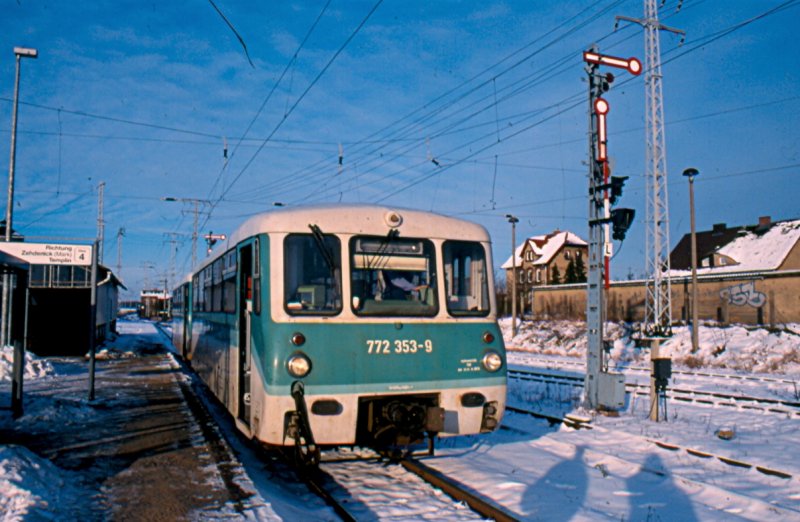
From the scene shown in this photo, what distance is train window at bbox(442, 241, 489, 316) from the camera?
7.73m

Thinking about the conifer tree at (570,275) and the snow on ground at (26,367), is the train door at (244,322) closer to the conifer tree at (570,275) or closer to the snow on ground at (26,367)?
the snow on ground at (26,367)

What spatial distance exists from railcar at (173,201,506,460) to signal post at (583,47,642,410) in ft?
16.4

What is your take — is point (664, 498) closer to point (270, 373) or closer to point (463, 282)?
point (463, 282)

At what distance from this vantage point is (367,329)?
7148 mm

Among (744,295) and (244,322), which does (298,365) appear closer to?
(244,322)

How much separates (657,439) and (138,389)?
474 inches

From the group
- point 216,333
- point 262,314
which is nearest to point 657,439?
point 262,314

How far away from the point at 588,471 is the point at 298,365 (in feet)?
12.7

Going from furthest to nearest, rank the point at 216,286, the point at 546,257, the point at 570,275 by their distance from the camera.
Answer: the point at 546,257, the point at 570,275, the point at 216,286

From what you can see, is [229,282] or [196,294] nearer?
[229,282]

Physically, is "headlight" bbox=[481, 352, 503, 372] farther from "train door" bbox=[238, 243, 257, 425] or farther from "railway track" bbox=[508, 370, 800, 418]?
"railway track" bbox=[508, 370, 800, 418]

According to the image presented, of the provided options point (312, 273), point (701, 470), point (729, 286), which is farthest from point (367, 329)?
point (729, 286)

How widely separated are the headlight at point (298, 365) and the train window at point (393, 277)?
778 millimetres

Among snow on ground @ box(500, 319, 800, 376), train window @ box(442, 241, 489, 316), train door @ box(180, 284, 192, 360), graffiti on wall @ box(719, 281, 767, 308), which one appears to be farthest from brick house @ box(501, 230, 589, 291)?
train window @ box(442, 241, 489, 316)
